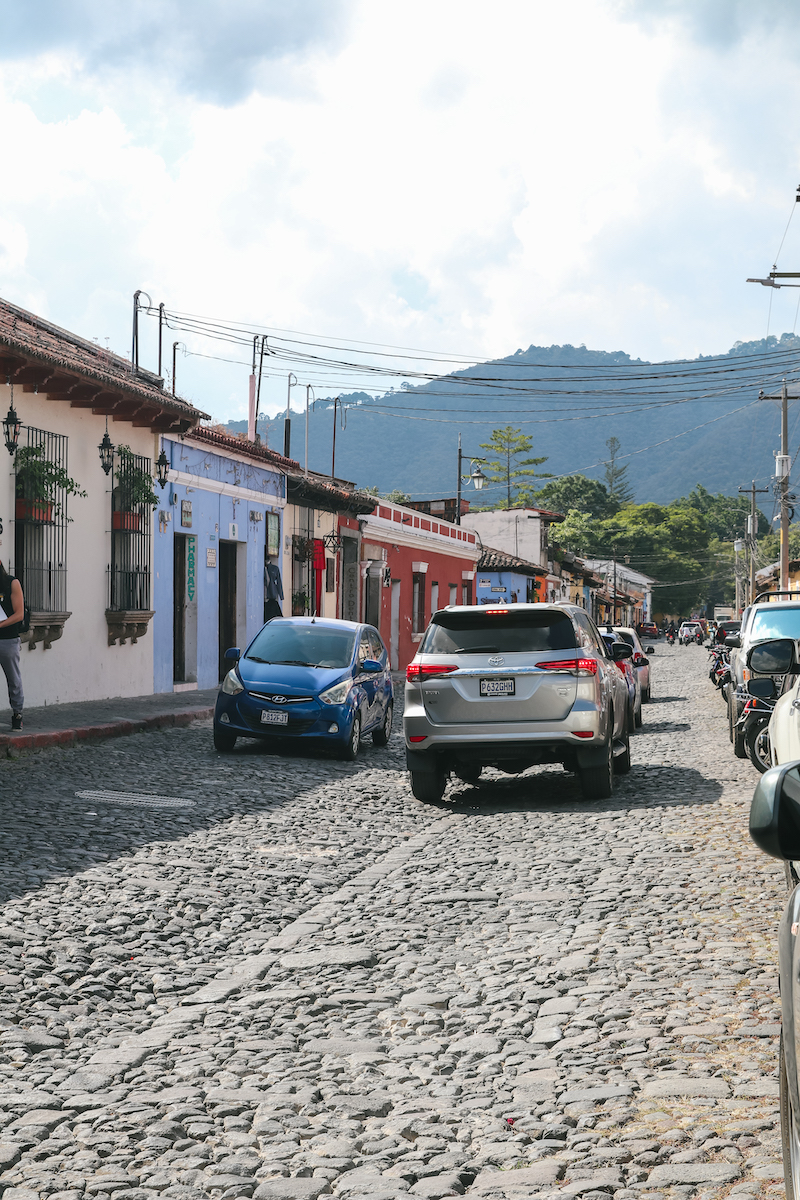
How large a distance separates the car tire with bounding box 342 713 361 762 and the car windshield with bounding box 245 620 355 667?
0.77 metres

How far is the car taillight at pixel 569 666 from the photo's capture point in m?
9.95

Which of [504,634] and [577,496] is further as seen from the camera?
[577,496]

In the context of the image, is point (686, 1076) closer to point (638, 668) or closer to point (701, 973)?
point (701, 973)

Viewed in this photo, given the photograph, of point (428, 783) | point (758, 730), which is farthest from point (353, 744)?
point (758, 730)

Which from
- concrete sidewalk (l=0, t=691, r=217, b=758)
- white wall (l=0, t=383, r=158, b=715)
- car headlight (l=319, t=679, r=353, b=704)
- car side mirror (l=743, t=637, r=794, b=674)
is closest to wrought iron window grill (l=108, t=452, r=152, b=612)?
white wall (l=0, t=383, r=158, b=715)

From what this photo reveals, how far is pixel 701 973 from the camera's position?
198 inches

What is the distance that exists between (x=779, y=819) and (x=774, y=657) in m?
4.73

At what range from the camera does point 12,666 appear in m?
12.7

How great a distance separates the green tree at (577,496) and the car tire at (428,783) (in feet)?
376

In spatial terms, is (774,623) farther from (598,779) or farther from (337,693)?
(598,779)

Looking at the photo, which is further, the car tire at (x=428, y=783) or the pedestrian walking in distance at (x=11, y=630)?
the pedestrian walking in distance at (x=11, y=630)

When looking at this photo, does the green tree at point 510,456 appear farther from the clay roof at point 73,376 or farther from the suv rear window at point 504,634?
the suv rear window at point 504,634

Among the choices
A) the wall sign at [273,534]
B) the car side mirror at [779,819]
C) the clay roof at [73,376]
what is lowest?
the car side mirror at [779,819]

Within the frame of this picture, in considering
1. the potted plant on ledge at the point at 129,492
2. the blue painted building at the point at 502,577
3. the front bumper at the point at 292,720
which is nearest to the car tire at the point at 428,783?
the front bumper at the point at 292,720
